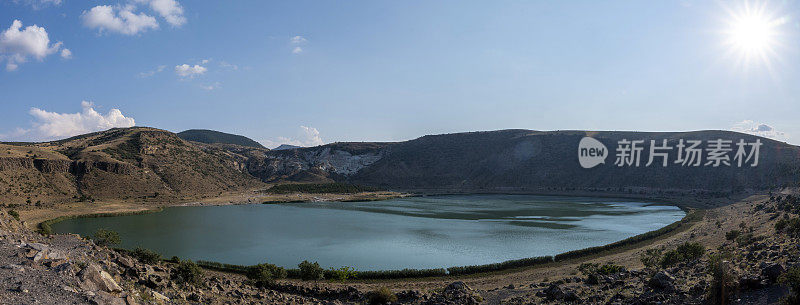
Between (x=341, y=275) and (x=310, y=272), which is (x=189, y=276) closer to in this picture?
(x=310, y=272)

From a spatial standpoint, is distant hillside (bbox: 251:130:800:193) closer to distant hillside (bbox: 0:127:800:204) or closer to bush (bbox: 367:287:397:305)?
distant hillside (bbox: 0:127:800:204)

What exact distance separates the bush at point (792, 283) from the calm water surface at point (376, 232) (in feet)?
78.1

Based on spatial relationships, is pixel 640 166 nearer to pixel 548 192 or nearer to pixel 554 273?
pixel 548 192

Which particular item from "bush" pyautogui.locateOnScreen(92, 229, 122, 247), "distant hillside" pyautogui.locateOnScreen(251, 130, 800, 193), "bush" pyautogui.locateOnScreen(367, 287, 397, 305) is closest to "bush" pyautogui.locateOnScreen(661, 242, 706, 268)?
"bush" pyautogui.locateOnScreen(367, 287, 397, 305)

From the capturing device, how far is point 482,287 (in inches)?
1101

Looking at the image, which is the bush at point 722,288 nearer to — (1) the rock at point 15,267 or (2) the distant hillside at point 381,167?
(1) the rock at point 15,267

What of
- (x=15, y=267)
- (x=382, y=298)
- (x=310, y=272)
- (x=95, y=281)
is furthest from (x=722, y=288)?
(x=15, y=267)

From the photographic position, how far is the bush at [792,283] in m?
13.0

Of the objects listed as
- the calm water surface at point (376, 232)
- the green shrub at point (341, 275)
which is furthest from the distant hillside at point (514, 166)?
the green shrub at point (341, 275)

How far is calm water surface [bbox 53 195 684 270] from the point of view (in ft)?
130

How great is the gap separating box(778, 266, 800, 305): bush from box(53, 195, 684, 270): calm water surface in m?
23.8

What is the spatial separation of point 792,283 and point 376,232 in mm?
44222

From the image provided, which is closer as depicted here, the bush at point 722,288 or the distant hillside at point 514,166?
the bush at point 722,288

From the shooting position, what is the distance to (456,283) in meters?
25.6
